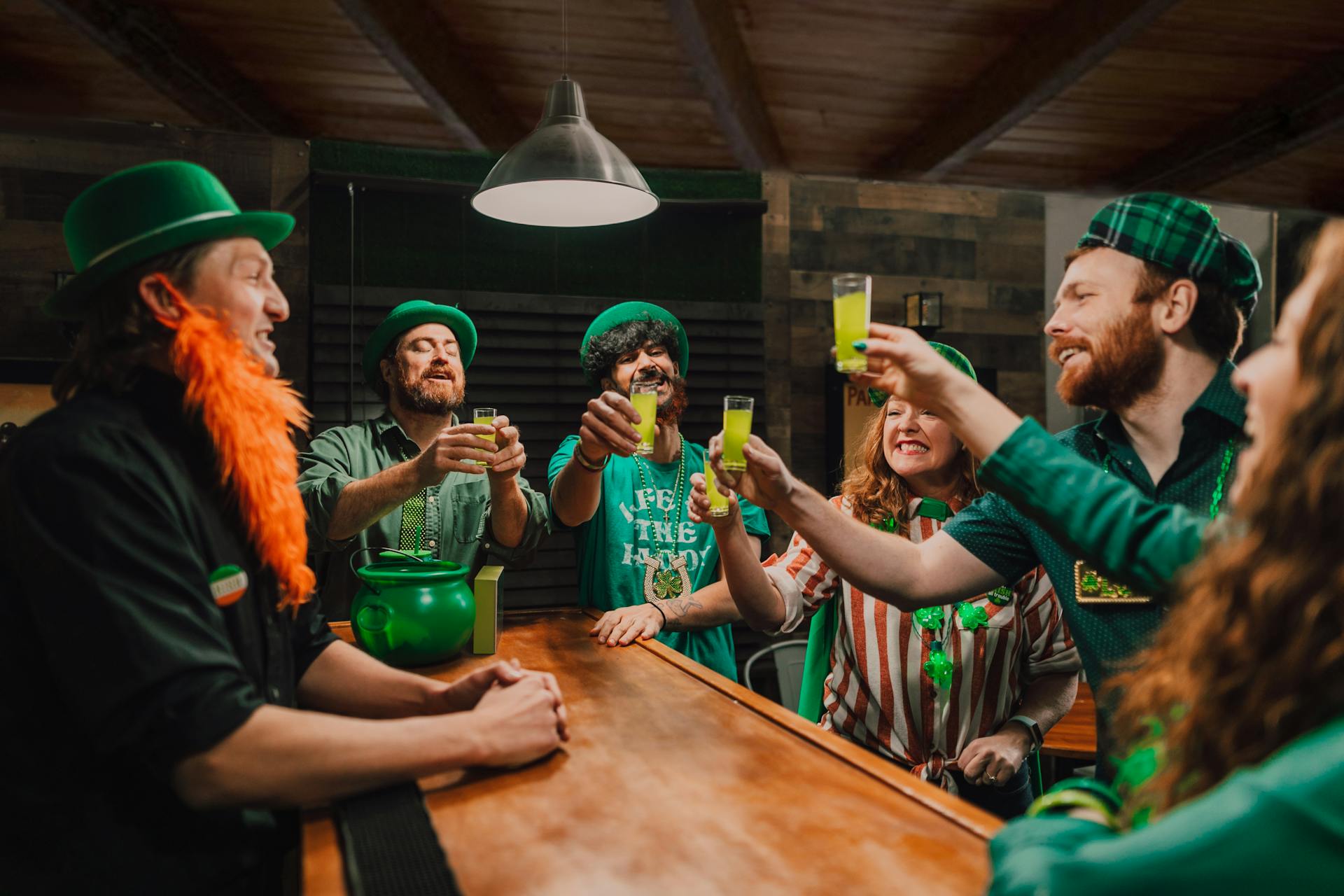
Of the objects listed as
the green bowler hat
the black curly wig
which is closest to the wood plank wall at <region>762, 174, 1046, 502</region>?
the black curly wig

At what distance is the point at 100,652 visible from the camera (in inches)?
44.5

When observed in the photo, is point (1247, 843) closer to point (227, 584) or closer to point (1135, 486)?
point (1135, 486)

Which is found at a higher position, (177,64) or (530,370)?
(177,64)

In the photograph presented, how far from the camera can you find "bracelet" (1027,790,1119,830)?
96 cm

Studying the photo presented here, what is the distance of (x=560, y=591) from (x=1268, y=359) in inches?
164

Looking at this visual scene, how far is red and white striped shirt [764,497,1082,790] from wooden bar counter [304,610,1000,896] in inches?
24.5

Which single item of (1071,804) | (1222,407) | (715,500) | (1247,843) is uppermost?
(1222,407)

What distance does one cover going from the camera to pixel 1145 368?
65.4 inches

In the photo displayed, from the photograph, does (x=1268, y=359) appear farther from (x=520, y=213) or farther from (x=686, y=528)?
(x=520, y=213)

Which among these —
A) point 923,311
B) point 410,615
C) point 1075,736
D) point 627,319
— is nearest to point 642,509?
point 627,319

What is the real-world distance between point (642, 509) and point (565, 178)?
109 centimetres

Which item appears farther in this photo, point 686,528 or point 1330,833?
point 686,528

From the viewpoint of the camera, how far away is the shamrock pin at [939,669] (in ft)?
6.99

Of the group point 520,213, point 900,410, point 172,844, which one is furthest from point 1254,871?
point 520,213
